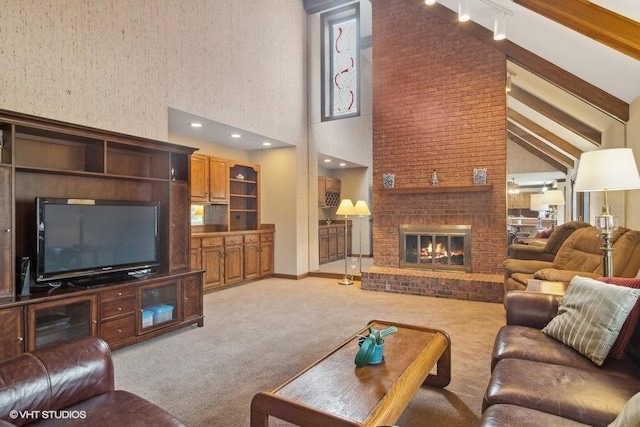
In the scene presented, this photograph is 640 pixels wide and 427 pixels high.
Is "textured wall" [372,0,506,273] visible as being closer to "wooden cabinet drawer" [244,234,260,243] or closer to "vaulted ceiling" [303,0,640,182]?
"vaulted ceiling" [303,0,640,182]

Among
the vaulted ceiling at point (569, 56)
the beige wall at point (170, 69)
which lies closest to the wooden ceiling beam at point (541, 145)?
the vaulted ceiling at point (569, 56)

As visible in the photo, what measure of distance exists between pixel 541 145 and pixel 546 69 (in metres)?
4.43

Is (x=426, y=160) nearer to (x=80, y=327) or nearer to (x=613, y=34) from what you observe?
(x=613, y=34)

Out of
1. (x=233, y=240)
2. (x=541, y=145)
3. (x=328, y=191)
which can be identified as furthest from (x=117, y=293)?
(x=541, y=145)

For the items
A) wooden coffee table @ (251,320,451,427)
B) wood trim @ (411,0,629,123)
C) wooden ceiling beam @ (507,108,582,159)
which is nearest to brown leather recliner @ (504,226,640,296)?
wood trim @ (411,0,629,123)

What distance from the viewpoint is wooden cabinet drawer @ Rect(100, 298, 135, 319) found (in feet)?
9.61

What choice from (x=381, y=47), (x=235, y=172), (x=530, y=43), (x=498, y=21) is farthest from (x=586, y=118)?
(x=235, y=172)

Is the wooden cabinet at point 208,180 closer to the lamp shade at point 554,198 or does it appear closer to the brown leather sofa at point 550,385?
the brown leather sofa at point 550,385

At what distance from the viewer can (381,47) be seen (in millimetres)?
5695

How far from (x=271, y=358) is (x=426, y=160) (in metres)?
3.74

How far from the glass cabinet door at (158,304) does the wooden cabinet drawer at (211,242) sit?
5.30 feet

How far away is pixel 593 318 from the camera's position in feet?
5.98

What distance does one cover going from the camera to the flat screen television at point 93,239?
110 inches

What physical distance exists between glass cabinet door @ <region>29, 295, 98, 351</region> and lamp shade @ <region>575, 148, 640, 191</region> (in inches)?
156
